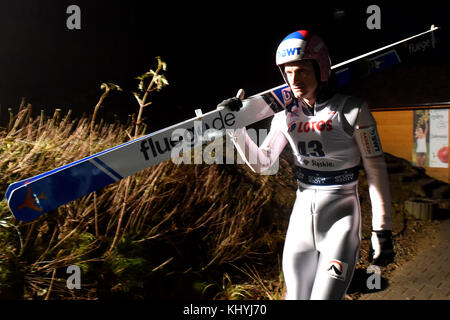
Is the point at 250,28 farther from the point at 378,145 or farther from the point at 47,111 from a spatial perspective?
the point at 378,145

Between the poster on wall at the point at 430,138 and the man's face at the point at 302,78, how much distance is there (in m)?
7.84

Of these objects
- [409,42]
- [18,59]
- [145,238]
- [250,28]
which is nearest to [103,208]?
[145,238]

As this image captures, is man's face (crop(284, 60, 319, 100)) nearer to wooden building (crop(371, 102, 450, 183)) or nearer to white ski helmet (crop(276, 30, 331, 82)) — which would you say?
white ski helmet (crop(276, 30, 331, 82))

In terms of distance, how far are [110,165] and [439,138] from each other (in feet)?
28.7

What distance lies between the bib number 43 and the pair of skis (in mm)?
308

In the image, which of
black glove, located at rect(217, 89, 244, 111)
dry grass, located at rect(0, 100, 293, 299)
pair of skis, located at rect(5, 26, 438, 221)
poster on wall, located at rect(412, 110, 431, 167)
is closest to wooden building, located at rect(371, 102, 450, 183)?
poster on wall, located at rect(412, 110, 431, 167)

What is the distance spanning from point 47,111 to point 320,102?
6270 millimetres

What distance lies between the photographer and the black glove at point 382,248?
2.00 metres

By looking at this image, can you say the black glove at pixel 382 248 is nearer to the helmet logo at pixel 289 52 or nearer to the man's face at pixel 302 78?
the man's face at pixel 302 78

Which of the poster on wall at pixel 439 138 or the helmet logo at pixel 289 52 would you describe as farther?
the poster on wall at pixel 439 138

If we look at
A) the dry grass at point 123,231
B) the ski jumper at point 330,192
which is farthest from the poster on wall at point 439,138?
the ski jumper at point 330,192

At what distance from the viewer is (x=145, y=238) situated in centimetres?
365

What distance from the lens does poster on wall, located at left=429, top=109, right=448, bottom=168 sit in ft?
27.6

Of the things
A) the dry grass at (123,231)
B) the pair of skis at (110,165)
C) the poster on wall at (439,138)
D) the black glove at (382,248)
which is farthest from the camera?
the poster on wall at (439,138)
